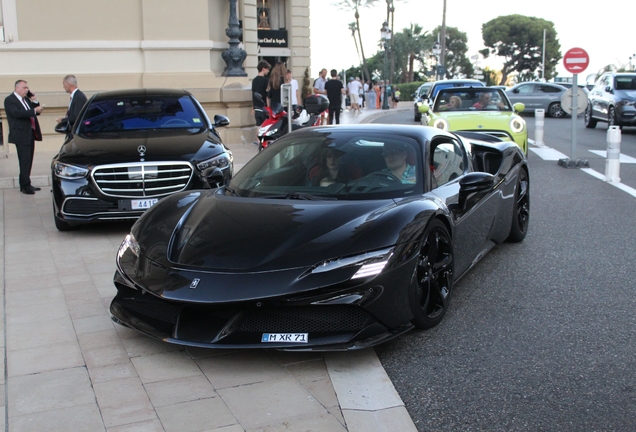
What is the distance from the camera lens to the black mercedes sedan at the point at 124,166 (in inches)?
317

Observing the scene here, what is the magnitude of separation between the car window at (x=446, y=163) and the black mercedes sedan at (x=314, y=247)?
17 mm

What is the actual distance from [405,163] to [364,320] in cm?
152

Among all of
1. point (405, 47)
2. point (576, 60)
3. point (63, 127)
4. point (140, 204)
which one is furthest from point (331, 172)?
point (405, 47)

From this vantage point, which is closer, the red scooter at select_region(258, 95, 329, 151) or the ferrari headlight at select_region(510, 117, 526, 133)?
the red scooter at select_region(258, 95, 329, 151)

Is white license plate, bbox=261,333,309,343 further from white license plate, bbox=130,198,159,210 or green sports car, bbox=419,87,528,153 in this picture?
green sports car, bbox=419,87,528,153

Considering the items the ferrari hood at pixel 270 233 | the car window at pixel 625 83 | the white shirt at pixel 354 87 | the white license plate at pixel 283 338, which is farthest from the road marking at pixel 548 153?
the white shirt at pixel 354 87

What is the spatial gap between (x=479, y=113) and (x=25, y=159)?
7627 millimetres

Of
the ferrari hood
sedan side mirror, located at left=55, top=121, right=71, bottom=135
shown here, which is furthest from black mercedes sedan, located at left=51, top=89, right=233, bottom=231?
the ferrari hood

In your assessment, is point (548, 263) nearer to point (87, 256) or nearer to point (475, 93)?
point (87, 256)

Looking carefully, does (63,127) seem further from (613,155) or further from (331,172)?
(613,155)

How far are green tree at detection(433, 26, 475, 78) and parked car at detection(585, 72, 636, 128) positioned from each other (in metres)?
95.6

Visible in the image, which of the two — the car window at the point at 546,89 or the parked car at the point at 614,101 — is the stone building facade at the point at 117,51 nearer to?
the parked car at the point at 614,101

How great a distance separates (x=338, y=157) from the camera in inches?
216

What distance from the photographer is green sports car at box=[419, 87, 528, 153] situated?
13063 mm
